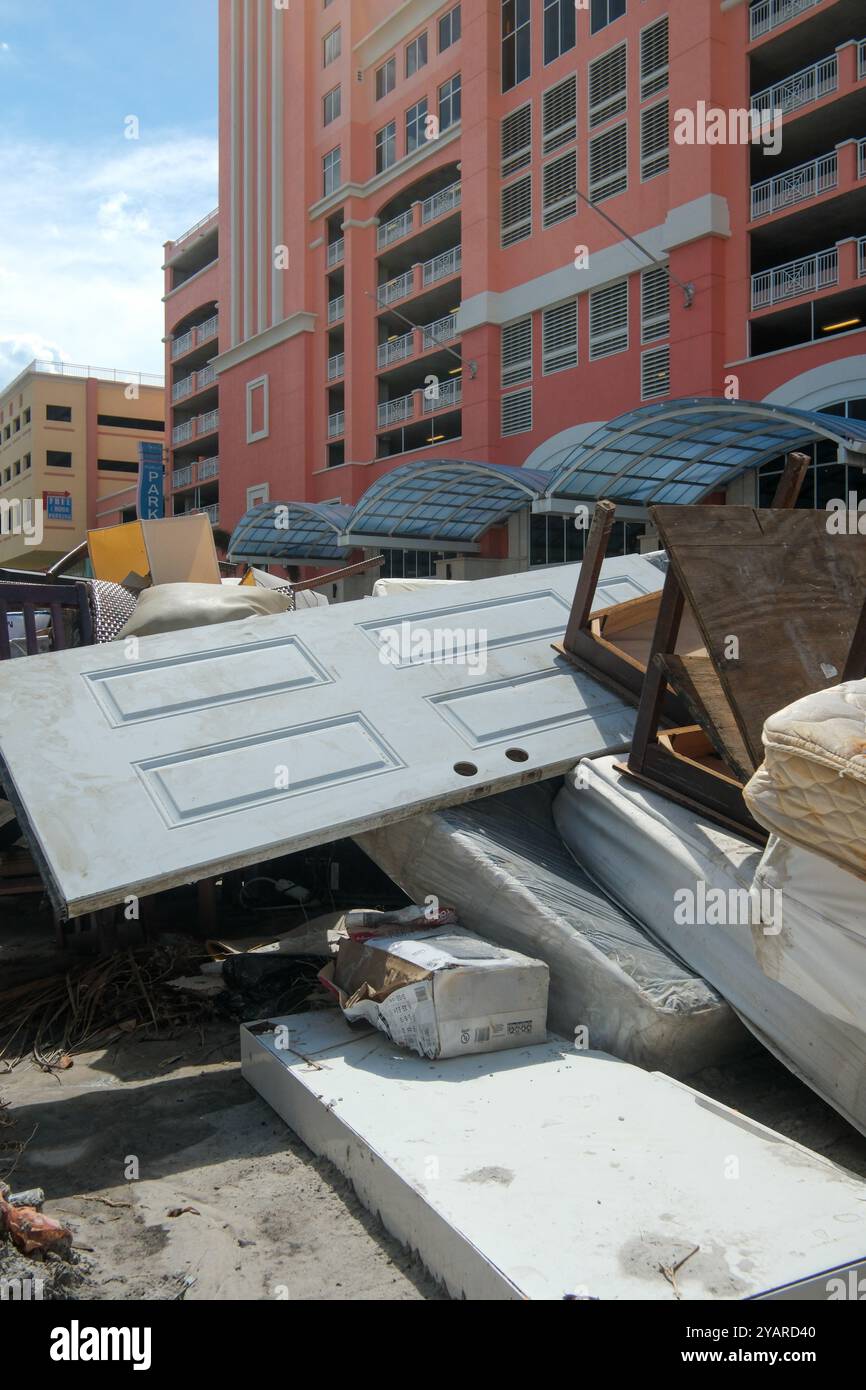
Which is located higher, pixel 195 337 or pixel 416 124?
pixel 416 124

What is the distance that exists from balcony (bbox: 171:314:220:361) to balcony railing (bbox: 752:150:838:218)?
74.0 feet

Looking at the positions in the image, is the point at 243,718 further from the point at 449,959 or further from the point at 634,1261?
the point at 634,1261

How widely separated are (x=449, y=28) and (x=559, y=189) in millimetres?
6685

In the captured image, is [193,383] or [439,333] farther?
[193,383]

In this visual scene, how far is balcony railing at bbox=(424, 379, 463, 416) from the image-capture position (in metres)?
24.3

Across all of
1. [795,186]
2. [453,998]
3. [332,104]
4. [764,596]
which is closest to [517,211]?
[795,186]

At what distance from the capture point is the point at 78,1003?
158 inches

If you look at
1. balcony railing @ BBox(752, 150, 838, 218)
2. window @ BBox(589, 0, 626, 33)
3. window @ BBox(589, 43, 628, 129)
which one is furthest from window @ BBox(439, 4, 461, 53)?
balcony railing @ BBox(752, 150, 838, 218)

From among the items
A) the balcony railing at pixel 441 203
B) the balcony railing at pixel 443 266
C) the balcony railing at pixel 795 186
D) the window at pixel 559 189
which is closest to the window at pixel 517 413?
the window at pixel 559 189

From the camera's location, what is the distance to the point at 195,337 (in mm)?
37500

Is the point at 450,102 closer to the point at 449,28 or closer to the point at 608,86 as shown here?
the point at 449,28

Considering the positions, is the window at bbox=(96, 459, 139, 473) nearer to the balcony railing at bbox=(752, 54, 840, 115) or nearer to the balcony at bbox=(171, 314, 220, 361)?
the balcony at bbox=(171, 314, 220, 361)

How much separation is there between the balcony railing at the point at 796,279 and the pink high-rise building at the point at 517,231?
0.04 metres

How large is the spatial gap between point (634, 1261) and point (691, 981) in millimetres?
1305
